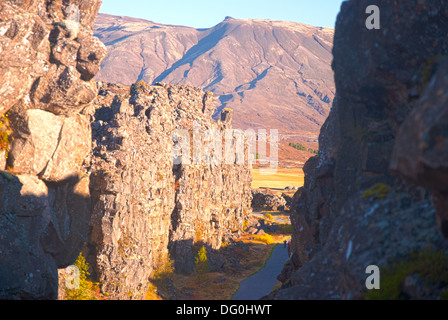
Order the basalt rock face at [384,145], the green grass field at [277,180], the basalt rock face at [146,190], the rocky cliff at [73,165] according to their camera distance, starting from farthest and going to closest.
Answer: the green grass field at [277,180]
the basalt rock face at [146,190]
the rocky cliff at [73,165]
the basalt rock face at [384,145]

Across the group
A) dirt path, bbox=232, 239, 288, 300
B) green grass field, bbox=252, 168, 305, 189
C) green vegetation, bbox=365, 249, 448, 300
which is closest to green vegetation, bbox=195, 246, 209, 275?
dirt path, bbox=232, 239, 288, 300

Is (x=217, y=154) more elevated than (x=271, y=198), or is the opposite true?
(x=217, y=154)

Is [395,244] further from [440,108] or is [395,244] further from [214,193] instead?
[214,193]

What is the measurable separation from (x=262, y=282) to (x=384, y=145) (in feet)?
127

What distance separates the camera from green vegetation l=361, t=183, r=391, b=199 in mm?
15066

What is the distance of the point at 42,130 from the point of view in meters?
25.9

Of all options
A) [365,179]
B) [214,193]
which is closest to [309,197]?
[365,179]

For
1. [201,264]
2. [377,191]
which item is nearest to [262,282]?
[201,264]

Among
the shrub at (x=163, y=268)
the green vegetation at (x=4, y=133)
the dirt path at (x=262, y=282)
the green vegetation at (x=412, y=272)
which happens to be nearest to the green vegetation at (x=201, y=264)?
Result: the shrub at (x=163, y=268)

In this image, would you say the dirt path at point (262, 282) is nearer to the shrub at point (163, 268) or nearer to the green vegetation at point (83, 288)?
the shrub at point (163, 268)

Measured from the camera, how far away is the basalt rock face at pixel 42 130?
21719 millimetres

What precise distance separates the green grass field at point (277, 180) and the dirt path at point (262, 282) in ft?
282

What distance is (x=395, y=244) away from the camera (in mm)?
12836
